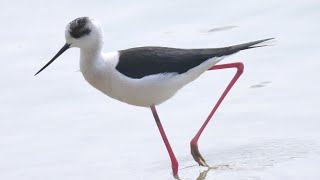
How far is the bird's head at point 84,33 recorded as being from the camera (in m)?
7.85

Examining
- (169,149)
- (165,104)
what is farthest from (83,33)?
(165,104)

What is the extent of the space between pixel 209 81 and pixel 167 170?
4.95 feet

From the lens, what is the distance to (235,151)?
26.9 feet

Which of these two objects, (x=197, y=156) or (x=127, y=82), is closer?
(x=127, y=82)

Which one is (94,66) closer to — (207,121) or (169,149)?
(169,149)

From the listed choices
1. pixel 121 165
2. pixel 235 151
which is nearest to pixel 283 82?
pixel 235 151

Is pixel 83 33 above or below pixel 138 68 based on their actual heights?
above

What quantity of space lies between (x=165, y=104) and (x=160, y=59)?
49.6 inches

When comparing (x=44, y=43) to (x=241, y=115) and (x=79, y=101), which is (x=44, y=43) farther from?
(x=241, y=115)

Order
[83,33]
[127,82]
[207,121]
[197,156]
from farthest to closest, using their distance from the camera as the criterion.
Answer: [207,121], [197,156], [83,33], [127,82]

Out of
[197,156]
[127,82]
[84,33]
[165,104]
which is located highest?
[84,33]

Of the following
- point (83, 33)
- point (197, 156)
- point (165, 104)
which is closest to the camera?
point (83, 33)

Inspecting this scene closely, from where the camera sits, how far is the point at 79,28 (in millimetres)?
7844

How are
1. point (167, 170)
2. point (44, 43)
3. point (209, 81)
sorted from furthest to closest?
1. point (44, 43)
2. point (209, 81)
3. point (167, 170)
